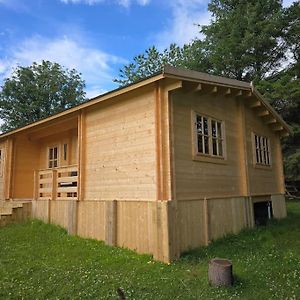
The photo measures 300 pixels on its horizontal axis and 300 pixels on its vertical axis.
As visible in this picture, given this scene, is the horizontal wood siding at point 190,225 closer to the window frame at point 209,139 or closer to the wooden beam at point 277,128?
the window frame at point 209,139

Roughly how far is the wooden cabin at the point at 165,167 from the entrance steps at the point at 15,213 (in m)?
0.33

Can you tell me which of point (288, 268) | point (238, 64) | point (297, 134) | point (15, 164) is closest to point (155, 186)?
point (288, 268)

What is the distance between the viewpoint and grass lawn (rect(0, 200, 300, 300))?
5.36 m

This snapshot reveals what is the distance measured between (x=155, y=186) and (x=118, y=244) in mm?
1807

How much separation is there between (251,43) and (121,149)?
17.2 meters

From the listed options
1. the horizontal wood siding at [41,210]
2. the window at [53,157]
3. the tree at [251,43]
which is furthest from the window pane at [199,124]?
the tree at [251,43]

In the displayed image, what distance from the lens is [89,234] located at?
8930 mm

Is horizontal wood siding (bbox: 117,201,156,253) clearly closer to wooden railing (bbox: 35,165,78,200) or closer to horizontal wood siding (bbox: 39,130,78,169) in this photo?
wooden railing (bbox: 35,165,78,200)

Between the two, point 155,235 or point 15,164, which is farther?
point 15,164

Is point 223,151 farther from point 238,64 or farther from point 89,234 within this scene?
point 238,64

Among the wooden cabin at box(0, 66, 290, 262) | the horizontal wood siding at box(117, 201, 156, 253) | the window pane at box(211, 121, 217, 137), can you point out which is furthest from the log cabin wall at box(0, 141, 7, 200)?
the window pane at box(211, 121, 217, 137)

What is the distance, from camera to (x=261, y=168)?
11.8 m

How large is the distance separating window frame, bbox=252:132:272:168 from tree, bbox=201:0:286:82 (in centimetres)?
1048

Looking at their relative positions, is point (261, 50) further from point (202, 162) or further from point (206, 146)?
point (202, 162)
